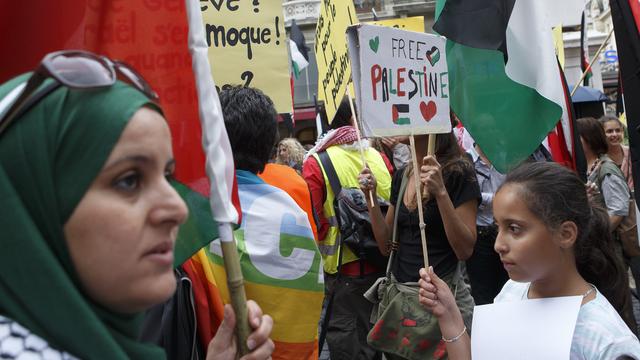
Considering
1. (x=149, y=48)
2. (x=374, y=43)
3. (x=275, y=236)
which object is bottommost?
(x=275, y=236)

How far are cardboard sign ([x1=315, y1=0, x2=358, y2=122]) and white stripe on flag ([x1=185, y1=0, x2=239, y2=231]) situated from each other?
11.8 feet

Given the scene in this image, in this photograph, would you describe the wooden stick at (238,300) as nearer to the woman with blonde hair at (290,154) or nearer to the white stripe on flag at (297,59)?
the woman with blonde hair at (290,154)

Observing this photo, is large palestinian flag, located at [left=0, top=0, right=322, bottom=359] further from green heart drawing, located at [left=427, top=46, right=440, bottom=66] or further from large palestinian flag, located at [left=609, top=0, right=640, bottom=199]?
large palestinian flag, located at [left=609, top=0, right=640, bottom=199]

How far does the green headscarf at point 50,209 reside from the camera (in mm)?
1081

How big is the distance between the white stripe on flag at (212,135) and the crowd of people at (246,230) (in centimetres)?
11

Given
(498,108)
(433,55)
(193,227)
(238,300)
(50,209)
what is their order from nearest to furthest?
(50,209) → (238,300) → (193,227) → (433,55) → (498,108)

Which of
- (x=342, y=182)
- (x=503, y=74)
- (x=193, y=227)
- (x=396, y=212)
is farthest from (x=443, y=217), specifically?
(x=193, y=227)

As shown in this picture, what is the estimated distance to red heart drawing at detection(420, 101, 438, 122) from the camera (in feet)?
11.5

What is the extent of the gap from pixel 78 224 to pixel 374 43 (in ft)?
8.19

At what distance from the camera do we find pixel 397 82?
3473 mm

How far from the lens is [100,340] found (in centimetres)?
110

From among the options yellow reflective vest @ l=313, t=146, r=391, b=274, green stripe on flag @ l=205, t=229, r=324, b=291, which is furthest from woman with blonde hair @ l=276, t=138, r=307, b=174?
green stripe on flag @ l=205, t=229, r=324, b=291

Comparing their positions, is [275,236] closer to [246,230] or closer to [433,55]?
[246,230]

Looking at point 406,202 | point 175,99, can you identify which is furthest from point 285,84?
point 175,99
